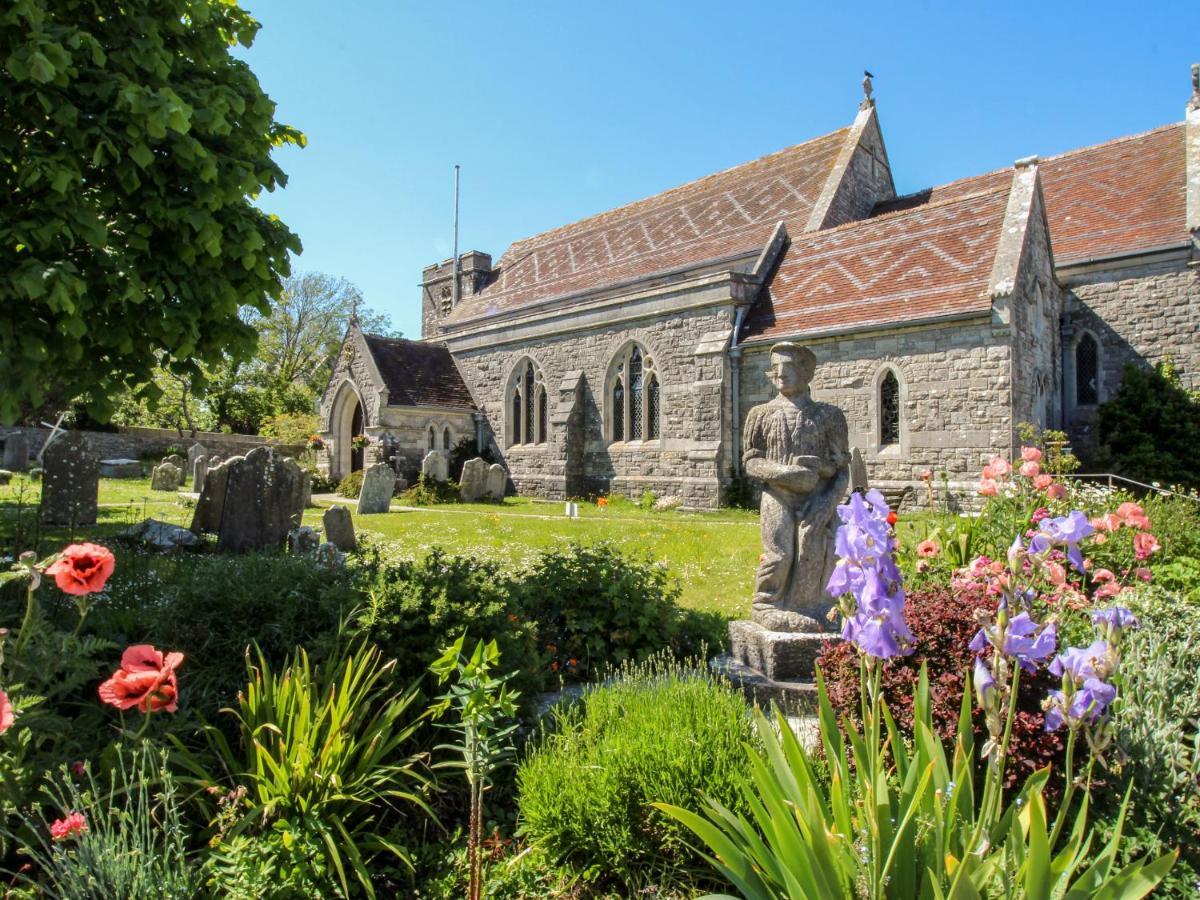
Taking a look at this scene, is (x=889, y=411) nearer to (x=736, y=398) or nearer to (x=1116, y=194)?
(x=736, y=398)

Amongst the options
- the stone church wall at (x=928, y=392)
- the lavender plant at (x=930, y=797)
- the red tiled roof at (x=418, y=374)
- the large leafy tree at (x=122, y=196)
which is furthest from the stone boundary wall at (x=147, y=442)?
the lavender plant at (x=930, y=797)

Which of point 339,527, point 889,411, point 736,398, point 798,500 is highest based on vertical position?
point 736,398

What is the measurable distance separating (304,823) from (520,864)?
2.97 ft

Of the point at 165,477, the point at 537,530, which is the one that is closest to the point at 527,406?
the point at 165,477

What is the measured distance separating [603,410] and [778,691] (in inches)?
637

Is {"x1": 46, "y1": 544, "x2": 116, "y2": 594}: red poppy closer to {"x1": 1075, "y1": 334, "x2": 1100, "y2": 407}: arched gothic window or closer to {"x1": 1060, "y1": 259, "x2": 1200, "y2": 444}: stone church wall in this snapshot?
{"x1": 1060, "y1": 259, "x2": 1200, "y2": 444}: stone church wall

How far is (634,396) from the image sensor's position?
20406 mm

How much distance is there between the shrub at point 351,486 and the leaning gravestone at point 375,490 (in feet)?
18.3

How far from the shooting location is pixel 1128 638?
3.35 m

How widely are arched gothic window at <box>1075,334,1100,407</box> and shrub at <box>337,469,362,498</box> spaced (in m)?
19.1

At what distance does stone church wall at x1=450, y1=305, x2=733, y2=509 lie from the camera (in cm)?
1797

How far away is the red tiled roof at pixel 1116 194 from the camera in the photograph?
665 inches

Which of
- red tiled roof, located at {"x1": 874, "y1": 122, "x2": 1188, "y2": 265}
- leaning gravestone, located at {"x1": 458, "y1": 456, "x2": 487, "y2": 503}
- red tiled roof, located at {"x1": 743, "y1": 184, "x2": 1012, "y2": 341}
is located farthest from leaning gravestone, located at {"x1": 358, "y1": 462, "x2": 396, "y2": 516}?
red tiled roof, located at {"x1": 874, "y1": 122, "x2": 1188, "y2": 265}

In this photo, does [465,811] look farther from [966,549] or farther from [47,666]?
[966,549]
